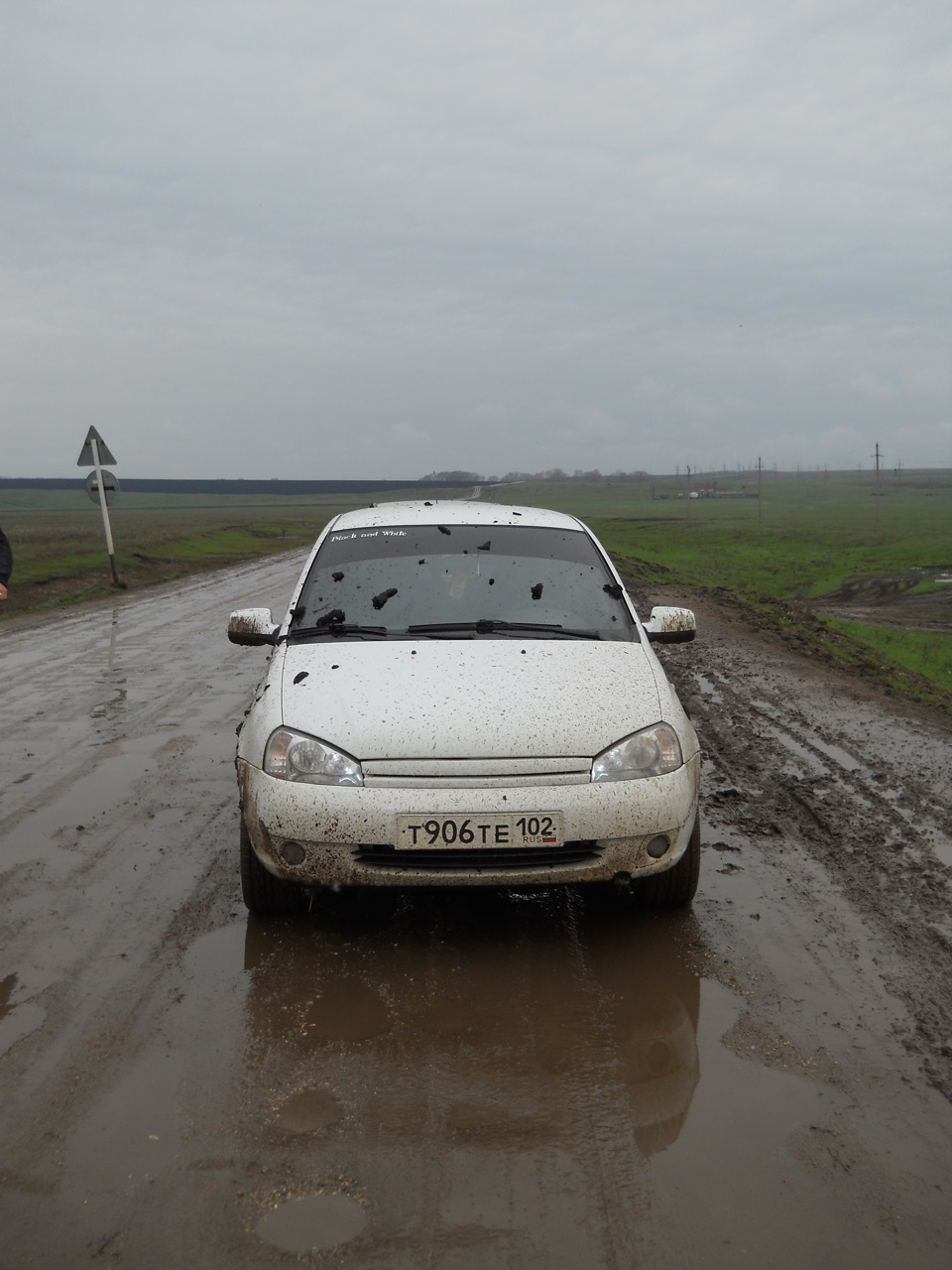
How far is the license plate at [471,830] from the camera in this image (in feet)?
12.1

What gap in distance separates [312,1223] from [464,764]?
1.66 m

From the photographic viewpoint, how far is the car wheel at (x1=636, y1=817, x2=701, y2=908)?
164 inches

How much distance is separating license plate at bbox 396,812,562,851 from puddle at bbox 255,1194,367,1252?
52.7 inches

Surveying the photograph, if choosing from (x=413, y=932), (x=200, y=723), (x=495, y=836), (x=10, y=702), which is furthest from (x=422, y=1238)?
(x=10, y=702)

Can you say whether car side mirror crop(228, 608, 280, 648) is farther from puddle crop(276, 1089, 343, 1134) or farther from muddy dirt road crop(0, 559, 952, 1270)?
puddle crop(276, 1089, 343, 1134)

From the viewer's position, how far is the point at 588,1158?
8.82ft

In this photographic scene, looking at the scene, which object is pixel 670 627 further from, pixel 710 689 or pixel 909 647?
pixel 909 647

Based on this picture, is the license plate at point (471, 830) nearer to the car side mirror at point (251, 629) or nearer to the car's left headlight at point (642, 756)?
the car's left headlight at point (642, 756)

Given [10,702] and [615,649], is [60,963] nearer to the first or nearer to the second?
[615,649]

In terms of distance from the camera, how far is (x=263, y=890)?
13.5 ft

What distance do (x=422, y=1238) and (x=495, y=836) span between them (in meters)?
1.50

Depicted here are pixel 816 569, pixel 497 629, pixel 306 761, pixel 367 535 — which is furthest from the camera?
pixel 816 569

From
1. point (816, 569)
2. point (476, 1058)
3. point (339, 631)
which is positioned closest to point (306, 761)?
point (339, 631)

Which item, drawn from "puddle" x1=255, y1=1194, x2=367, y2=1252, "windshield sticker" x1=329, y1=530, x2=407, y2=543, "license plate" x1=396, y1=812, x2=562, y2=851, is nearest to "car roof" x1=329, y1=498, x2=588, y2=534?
"windshield sticker" x1=329, y1=530, x2=407, y2=543
